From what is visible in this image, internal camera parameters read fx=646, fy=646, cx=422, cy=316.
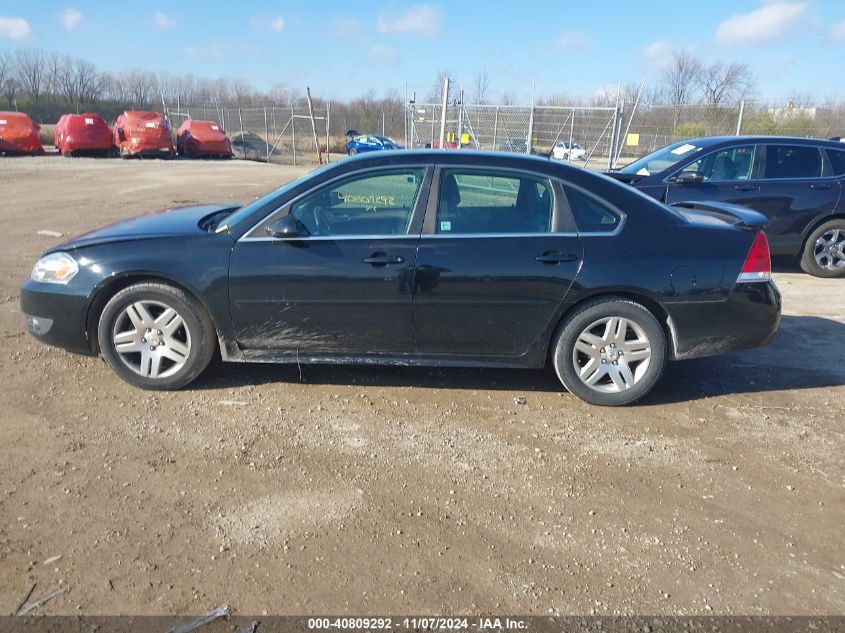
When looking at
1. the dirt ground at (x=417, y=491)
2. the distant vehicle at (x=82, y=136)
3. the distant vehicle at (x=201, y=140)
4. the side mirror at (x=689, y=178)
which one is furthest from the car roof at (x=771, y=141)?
the distant vehicle at (x=82, y=136)

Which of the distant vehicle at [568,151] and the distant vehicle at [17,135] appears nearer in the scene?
the distant vehicle at [568,151]

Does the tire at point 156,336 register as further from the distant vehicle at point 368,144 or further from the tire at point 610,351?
the distant vehicle at point 368,144

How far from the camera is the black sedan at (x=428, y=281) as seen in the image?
4113 millimetres

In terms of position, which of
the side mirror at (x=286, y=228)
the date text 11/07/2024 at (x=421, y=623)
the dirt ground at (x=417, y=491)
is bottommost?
the date text 11/07/2024 at (x=421, y=623)

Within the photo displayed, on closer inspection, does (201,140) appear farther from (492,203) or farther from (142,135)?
(492,203)

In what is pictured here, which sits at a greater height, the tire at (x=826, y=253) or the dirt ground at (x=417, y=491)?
the tire at (x=826, y=253)

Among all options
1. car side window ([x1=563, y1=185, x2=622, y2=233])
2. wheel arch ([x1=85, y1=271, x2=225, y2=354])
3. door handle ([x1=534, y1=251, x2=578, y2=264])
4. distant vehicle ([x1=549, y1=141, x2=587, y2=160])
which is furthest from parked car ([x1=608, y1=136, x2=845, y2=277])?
distant vehicle ([x1=549, y1=141, x2=587, y2=160])

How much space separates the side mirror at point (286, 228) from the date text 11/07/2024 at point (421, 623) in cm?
236

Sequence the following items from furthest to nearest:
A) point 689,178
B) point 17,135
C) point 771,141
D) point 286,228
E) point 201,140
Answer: point 201,140 → point 17,135 → point 771,141 → point 689,178 → point 286,228

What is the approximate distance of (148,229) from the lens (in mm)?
4438

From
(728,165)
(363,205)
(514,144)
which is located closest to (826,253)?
(728,165)

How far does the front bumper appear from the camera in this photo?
4.19 m

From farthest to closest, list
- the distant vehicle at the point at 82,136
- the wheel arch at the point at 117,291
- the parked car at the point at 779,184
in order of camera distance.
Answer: the distant vehicle at the point at 82,136, the parked car at the point at 779,184, the wheel arch at the point at 117,291

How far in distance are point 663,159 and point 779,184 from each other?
1.39 m
